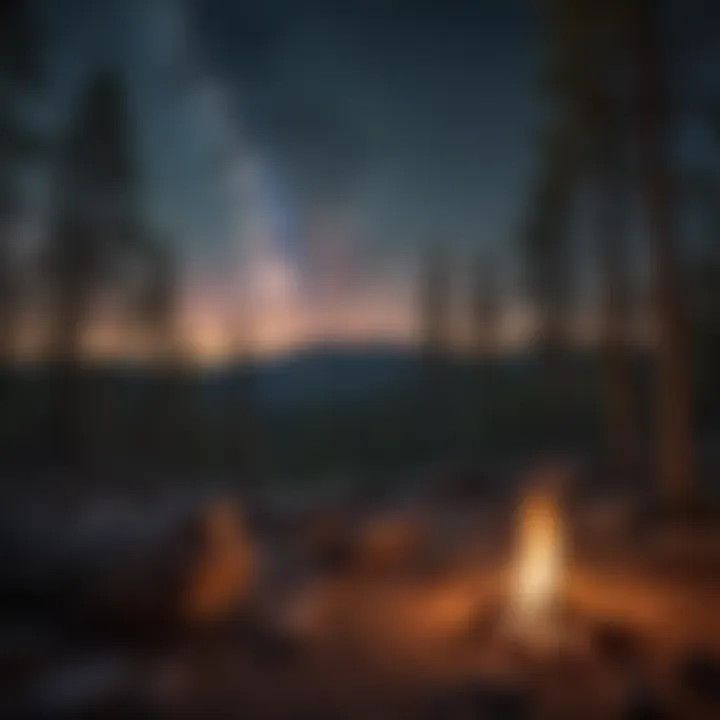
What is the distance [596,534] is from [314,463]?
691 inches

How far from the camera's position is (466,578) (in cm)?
664

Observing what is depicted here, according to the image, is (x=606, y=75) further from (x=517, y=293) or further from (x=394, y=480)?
(x=394, y=480)

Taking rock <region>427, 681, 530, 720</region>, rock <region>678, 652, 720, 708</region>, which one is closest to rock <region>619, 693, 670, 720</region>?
rock <region>678, 652, 720, 708</region>

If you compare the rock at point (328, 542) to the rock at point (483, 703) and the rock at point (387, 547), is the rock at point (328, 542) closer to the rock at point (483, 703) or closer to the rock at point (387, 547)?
the rock at point (387, 547)

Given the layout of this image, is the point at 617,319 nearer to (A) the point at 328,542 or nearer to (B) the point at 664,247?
(B) the point at 664,247

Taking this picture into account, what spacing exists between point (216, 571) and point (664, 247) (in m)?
6.39

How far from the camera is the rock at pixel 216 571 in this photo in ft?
16.2

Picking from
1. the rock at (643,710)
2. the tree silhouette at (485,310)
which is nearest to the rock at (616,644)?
the rock at (643,710)

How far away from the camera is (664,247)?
25.1 feet

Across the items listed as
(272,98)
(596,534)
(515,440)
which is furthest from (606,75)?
(515,440)

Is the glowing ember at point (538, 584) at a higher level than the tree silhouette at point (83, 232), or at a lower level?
lower

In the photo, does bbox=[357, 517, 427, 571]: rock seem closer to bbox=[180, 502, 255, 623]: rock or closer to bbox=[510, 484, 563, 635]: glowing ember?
bbox=[180, 502, 255, 623]: rock

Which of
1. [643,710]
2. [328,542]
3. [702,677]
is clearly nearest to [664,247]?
[702,677]

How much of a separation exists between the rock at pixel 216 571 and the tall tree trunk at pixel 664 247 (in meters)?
5.32
